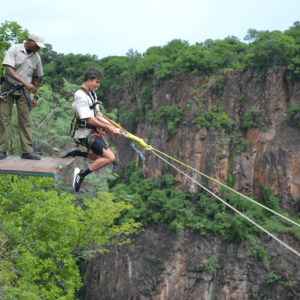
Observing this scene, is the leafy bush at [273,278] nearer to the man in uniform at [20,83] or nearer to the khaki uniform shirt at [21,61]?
the man in uniform at [20,83]

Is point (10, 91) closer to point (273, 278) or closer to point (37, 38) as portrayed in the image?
point (37, 38)

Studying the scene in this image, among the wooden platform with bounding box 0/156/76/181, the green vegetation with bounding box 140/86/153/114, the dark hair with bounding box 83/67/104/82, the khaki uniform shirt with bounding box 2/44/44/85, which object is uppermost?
the green vegetation with bounding box 140/86/153/114

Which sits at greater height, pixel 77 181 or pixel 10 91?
pixel 10 91

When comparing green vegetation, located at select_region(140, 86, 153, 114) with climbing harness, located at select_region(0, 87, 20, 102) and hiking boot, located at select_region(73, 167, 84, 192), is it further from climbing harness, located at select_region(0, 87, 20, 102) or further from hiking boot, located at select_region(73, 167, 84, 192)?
hiking boot, located at select_region(73, 167, 84, 192)

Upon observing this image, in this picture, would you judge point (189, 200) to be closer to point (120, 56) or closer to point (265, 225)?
point (265, 225)

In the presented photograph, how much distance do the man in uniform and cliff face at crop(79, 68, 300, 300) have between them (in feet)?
71.9

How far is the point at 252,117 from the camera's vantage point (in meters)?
27.2

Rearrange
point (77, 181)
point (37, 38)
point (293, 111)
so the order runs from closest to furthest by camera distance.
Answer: point (77, 181) → point (37, 38) → point (293, 111)

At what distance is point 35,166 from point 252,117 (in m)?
25.0

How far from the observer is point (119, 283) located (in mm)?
25688

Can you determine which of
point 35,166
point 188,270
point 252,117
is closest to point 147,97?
point 252,117

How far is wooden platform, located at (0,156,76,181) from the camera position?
4.41 metres


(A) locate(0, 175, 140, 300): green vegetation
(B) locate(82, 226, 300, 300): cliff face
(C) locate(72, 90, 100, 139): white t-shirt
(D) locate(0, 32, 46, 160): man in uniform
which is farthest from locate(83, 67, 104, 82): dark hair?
(B) locate(82, 226, 300, 300): cliff face

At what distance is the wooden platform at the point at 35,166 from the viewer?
4.41 m
